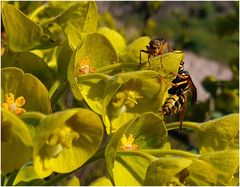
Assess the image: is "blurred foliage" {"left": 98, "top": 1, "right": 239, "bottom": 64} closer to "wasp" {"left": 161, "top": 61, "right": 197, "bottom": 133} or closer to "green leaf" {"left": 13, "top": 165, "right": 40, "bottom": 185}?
"wasp" {"left": 161, "top": 61, "right": 197, "bottom": 133}

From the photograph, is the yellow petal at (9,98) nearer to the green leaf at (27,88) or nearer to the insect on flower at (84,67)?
the green leaf at (27,88)

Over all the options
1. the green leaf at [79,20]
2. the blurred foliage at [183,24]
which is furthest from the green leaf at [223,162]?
the blurred foliage at [183,24]

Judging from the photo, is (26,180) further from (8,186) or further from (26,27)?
(26,27)

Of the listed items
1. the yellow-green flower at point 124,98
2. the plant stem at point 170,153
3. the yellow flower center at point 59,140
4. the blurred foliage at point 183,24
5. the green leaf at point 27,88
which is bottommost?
the blurred foliage at point 183,24

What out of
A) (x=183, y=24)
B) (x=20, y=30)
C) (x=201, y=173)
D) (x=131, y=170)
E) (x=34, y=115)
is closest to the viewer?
(x=34, y=115)

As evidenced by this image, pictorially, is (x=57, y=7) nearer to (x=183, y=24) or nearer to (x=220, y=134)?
(x=220, y=134)

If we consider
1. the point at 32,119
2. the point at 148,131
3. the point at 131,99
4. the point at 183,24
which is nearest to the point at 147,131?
the point at 148,131

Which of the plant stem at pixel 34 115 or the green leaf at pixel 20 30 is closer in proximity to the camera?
the plant stem at pixel 34 115
